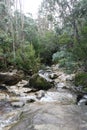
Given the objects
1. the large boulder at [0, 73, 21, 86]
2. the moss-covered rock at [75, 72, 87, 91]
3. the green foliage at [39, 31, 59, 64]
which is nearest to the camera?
the moss-covered rock at [75, 72, 87, 91]

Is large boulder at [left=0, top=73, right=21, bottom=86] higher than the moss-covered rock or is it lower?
lower

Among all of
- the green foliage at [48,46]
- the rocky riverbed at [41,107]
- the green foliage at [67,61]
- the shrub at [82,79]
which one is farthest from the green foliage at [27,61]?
the shrub at [82,79]

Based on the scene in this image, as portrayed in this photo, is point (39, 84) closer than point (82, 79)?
No

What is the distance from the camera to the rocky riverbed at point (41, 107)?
476 cm

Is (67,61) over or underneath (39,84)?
over

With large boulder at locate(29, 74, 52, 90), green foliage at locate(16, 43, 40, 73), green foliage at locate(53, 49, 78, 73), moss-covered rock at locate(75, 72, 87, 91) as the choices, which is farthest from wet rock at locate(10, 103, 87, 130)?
green foliage at locate(16, 43, 40, 73)

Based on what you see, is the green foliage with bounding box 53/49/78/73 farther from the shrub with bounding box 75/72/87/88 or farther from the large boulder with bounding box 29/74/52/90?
the large boulder with bounding box 29/74/52/90

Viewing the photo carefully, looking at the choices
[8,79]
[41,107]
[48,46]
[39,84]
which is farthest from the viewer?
[48,46]

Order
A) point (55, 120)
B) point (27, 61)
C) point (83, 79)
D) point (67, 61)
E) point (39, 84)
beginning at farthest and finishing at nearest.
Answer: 1. point (27, 61)
2. point (39, 84)
3. point (67, 61)
4. point (83, 79)
5. point (55, 120)

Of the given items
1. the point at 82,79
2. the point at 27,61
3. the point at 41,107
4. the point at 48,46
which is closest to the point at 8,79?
the point at 27,61

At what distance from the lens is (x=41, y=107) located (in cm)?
632

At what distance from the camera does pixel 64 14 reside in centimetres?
1081

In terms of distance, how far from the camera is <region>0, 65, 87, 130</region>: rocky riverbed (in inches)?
187

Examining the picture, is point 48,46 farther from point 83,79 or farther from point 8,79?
point 83,79
